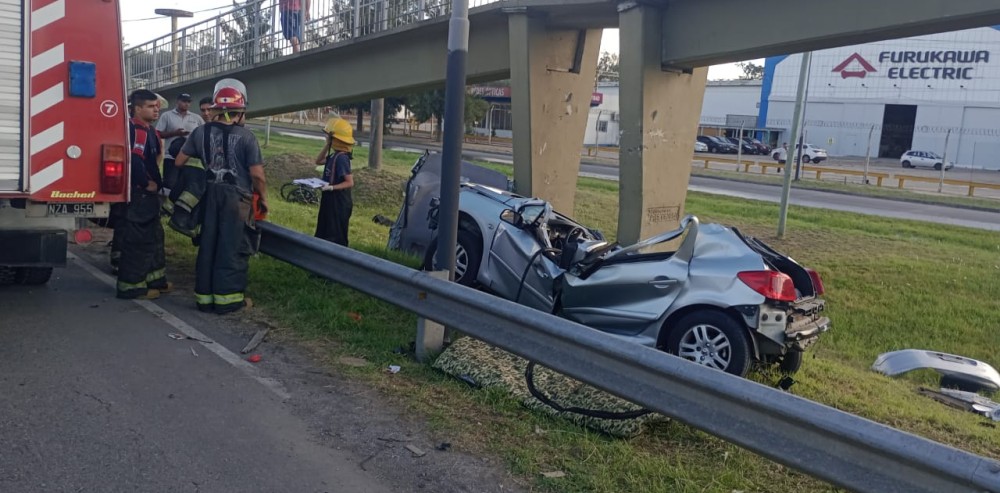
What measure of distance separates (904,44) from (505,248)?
193ft

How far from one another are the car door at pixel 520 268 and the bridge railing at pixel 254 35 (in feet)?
13.4

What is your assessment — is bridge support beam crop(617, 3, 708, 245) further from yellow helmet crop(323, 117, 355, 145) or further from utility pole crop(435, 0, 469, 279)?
utility pole crop(435, 0, 469, 279)

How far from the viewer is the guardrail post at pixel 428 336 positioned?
6.26m

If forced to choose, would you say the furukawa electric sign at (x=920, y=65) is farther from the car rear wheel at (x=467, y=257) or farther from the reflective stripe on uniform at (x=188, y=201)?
the reflective stripe on uniform at (x=188, y=201)

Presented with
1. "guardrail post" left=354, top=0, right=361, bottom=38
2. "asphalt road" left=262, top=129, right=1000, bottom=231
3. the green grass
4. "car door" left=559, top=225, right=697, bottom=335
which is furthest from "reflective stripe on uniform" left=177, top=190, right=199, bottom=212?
"asphalt road" left=262, top=129, right=1000, bottom=231

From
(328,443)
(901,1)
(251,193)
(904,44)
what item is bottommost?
(328,443)

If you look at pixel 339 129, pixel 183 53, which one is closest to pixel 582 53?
pixel 339 129

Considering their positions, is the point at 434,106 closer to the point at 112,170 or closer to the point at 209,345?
the point at 112,170

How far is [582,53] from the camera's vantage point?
1040 centimetres

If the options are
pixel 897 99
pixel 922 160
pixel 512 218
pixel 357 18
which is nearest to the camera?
pixel 512 218

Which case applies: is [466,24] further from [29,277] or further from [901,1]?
[29,277]

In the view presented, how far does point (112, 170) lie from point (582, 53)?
5528mm

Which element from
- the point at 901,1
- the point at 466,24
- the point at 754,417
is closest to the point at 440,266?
the point at 466,24

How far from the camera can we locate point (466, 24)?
625cm
